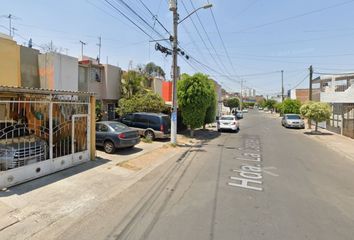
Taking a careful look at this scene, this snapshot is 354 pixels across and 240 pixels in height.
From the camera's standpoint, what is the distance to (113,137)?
448 inches

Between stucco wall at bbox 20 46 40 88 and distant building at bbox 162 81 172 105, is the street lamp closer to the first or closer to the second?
stucco wall at bbox 20 46 40 88

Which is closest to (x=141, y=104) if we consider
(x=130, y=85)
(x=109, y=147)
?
(x=130, y=85)

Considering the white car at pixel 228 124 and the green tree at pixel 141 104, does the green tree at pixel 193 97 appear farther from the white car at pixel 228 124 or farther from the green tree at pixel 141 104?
the white car at pixel 228 124

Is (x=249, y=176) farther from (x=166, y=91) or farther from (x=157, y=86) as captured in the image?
(x=166, y=91)

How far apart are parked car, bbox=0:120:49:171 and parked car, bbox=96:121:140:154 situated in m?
3.71

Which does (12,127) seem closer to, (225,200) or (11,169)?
(11,169)

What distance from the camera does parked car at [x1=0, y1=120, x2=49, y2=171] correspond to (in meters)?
6.76

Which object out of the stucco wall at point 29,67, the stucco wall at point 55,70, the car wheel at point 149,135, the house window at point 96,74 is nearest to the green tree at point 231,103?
the house window at point 96,74

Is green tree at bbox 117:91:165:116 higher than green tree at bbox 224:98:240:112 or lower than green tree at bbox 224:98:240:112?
lower

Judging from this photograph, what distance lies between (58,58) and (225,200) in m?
13.5

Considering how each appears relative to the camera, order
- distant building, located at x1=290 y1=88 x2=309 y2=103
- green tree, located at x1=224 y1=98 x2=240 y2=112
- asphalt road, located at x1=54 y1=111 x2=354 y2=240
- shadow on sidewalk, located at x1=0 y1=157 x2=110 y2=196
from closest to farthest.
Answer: asphalt road, located at x1=54 y1=111 x2=354 y2=240 < shadow on sidewalk, located at x1=0 y1=157 x2=110 y2=196 < distant building, located at x1=290 y1=88 x2=309 y2=103 < green tree, located at x1=224 y1=98 x2=240 y2=112

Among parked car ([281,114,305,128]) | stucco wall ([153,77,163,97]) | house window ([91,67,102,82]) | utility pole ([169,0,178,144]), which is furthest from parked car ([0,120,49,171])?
parked car ([281,114,305,128])

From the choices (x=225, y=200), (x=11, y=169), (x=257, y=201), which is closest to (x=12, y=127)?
(x=11, y=169)

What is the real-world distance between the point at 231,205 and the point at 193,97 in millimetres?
12470
